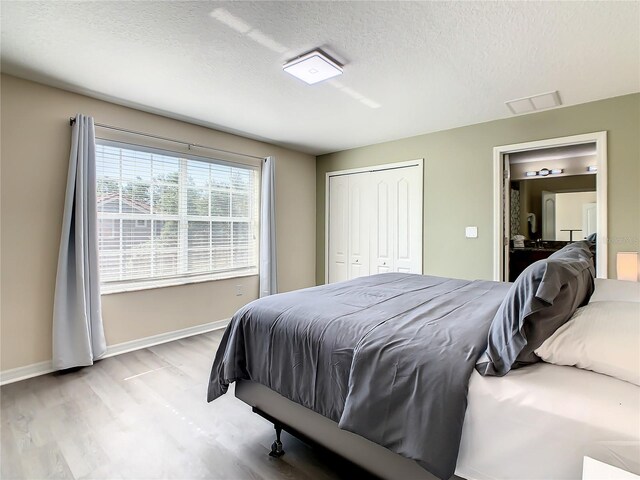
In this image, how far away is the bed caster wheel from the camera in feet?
5.75

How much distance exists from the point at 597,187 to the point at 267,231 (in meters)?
3.62

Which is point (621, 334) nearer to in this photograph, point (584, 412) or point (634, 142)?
point (584, 412)

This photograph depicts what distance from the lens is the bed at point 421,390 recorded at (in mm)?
952

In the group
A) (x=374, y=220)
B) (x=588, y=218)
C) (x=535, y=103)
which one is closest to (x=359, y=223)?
(x=374, y=220)

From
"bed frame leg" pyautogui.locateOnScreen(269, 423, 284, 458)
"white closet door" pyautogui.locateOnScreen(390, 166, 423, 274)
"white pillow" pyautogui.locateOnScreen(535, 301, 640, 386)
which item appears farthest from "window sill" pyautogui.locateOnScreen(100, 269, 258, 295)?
"white pillow" pyautogui.locateOnScreen(535, 301, 640, 386)

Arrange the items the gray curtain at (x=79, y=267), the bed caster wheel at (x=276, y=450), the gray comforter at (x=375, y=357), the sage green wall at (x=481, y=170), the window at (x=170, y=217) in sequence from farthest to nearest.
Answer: the window at (x=170, y=217), the sage green wall at (x=481, y=170), the gray curtain at (x=79, y=267), the bed caster wheel at (x=276, y=450), the gray comforter at (x=375, y=357)

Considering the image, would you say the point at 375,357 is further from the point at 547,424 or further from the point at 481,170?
the point at 481,170

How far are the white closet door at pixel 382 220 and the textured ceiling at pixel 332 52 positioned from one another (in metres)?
1.24

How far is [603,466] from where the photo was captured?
2.64 feet

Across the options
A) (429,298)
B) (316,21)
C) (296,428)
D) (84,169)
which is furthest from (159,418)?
(316,21)

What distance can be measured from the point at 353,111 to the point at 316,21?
1500 millimetres

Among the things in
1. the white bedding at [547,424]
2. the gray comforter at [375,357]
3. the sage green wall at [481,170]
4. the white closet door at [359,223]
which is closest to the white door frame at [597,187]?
the sage green wall at [481,170]

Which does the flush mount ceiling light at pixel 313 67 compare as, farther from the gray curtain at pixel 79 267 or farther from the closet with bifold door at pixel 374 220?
the closet with bifold door at pixel 374 220

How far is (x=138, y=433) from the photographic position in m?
1.94
